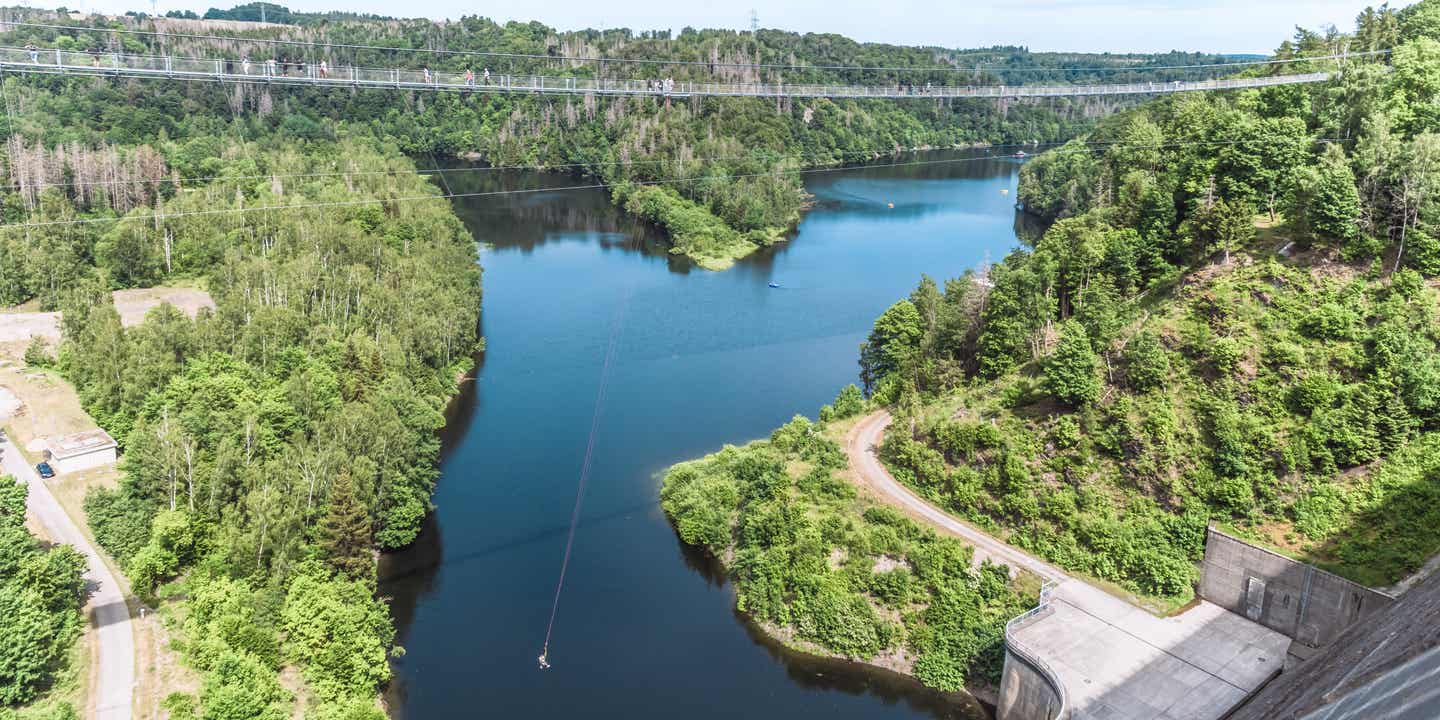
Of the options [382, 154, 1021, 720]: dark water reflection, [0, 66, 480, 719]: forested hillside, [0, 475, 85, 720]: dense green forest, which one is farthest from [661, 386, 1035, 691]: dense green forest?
[0, 475, 85, 720]: dense green forest

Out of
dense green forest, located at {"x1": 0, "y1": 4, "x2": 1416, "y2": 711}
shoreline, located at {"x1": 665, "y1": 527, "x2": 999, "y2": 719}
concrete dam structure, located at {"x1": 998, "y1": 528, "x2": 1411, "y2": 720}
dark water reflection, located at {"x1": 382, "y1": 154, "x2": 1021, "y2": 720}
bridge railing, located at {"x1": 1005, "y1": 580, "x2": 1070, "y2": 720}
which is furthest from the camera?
dark water reflection, located at {"x1": 382, "y1": 154, "x2": 1021, "y2": 720}

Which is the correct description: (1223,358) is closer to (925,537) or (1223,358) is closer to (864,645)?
(925,537)

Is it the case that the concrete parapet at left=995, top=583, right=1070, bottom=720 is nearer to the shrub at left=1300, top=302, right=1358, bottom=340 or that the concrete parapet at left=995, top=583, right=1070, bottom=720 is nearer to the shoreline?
the shoreline

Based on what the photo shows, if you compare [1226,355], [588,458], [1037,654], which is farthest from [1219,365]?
[588,458]

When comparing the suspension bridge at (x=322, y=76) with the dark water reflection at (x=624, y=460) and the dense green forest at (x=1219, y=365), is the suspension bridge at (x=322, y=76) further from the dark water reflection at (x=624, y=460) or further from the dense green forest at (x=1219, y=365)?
the dark water reflection at (x=624, y=460)

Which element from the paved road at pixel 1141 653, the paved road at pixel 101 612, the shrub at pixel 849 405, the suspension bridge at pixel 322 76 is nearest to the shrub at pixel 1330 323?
the paved road at pixel 1141 653

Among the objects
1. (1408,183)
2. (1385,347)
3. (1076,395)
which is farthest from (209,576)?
(1408,183)
